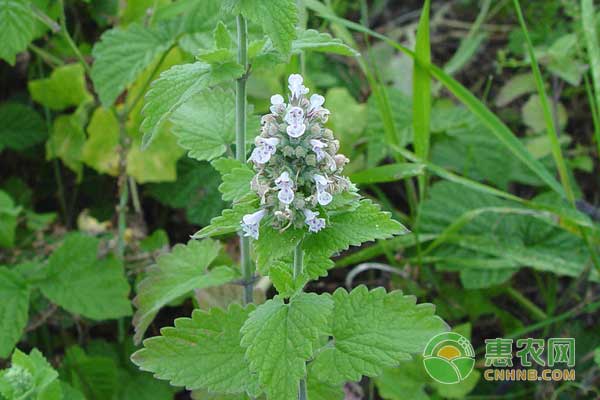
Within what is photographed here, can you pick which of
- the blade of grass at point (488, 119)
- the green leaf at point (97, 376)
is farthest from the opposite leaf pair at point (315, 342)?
the blade of grass at point (488, 119)

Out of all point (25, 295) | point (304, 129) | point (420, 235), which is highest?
point (420, 235)

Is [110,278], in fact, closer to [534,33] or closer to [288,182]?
[288,182]

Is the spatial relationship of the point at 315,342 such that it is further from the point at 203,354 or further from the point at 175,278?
the point at 175,278

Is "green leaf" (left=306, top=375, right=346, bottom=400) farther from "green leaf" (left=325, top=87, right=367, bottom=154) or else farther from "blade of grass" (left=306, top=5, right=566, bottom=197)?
"green leaf" (left=325, top=87, right=367, bottom=154)

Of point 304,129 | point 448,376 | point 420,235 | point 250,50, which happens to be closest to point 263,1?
point 250,50

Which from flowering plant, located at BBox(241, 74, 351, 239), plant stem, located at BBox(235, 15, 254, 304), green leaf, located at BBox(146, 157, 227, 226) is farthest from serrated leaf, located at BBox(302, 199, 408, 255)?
green leaf, located at BBox(146, 157, 227, 226)

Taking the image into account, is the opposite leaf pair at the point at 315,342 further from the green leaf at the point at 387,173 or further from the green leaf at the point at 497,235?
the green leaf at the point at 497,235
